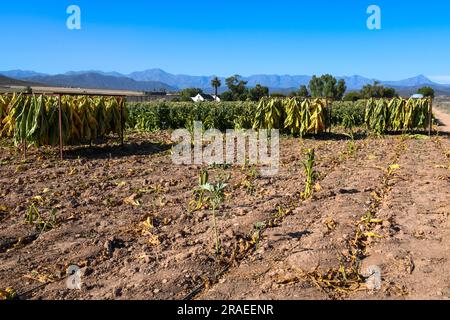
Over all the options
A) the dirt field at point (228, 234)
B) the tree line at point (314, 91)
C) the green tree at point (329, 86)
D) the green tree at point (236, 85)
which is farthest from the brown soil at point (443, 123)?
the green tree at point (329, 86)

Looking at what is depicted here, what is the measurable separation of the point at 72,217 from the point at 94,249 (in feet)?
3.69

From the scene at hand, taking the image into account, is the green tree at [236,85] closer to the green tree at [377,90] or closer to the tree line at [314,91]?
the tree line at [314,91]

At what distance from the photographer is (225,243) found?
4566 mm

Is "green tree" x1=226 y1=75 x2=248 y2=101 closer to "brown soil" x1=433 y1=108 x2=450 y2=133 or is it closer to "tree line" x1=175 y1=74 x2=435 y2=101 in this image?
"tree line" x1=175 y1=74 x2=435 y2=101

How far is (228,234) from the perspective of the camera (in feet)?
15.6

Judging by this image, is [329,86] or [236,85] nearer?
[236,85]

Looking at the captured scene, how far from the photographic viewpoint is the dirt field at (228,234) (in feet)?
12.3

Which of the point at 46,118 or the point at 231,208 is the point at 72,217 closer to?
the point at 231,208

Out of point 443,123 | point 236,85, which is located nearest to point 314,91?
point 236,85

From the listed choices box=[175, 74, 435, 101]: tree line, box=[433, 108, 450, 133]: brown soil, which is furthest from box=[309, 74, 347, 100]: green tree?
box=[433, 108, 450, 133]: brown soil

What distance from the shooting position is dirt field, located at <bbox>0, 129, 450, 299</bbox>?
3.74m

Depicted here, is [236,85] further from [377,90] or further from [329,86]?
[329,86]

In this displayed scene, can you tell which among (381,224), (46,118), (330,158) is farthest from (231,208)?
(46,118)

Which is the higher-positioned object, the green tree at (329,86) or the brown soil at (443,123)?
the green tree at (329,86)
